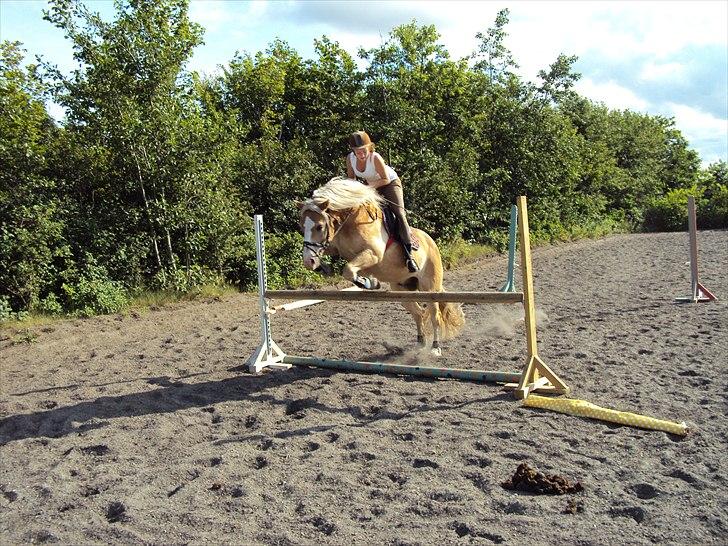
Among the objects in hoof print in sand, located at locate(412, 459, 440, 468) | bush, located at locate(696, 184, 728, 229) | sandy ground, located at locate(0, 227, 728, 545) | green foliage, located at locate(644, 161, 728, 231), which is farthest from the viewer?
green foliage, located at locate(644, 161, 728, 231)

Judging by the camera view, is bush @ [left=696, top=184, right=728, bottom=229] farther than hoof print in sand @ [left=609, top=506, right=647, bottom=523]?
Yes

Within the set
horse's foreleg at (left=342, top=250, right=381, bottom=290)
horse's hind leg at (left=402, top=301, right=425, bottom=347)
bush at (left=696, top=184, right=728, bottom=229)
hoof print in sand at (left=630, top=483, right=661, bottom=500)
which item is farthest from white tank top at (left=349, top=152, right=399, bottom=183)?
bush at (left=696, top=184, right=728, bottom=229)

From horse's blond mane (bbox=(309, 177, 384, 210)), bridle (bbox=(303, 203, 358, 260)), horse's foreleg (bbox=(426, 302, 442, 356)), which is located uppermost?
horse's blond mane (bbox=(309, 177, 384, 210))

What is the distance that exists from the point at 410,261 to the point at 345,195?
3.75 feet

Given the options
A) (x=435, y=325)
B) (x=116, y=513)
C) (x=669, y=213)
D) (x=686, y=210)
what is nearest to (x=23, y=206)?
(x=435, y=325)

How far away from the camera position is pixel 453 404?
5.17 metres

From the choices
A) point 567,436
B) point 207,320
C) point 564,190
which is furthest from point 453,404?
point 564,190

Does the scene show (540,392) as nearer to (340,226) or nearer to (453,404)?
(453,404)

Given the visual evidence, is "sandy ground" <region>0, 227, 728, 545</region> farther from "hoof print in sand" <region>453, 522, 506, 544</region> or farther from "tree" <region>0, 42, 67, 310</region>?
"tree" <region>0, 42, 67, 310</region>

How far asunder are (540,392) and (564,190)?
61.9ft

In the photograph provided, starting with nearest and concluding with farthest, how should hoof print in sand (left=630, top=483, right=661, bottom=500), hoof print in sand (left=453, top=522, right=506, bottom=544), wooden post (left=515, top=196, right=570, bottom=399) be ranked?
hoof print in sand (left=453, top=522, right=506, bottom=544) < hoof print in sand (left=630, top=483, right=661, bottom=500) < wooden post (left=515, top=196, right=570, bottom=399)

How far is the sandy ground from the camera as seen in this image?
323cm

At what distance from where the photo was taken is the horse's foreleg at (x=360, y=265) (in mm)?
5719

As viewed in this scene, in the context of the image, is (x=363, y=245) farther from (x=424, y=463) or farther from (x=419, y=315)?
(x=424, y=463)
